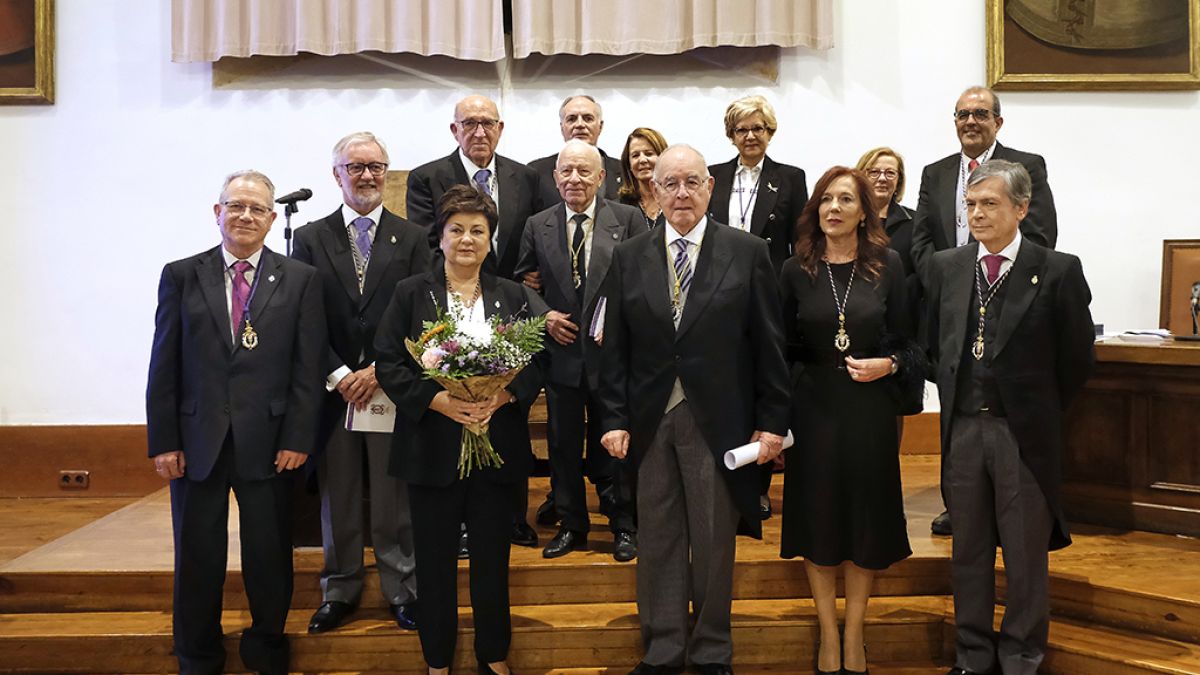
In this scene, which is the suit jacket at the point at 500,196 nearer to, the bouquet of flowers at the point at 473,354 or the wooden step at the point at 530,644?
the bouquet of flowers at the point at 473,354

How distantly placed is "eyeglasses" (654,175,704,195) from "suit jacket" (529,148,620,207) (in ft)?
2.84

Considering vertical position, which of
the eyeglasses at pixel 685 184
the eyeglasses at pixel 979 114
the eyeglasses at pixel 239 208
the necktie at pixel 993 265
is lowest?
the necktie at pixel 993 265

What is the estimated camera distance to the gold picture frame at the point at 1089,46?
6.14 m

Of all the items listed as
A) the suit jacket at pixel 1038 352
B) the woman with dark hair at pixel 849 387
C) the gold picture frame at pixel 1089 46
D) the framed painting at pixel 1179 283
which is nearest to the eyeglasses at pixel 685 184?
the woman with dark hair at pixel 849 387

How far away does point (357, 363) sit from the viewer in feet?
12.5

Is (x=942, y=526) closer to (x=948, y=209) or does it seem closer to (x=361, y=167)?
(x=948, y=209)

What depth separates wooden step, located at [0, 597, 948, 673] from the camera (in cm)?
381

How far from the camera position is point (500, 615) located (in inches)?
138

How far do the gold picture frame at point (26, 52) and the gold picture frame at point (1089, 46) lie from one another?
5.31 metres

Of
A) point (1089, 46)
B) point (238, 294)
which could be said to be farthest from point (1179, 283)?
point (238, 294)

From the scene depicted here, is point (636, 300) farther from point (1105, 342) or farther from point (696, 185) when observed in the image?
point (1105, 342)

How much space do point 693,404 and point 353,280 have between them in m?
1.31

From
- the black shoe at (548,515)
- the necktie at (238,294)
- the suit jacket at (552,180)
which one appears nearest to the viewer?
the necktie at (238,294)

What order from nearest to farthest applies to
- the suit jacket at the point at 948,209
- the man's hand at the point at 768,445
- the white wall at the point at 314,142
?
the man's hand at the point at 768,445 → the suit jacket at the point at 948,209 → the white wall at the point at 314,142
